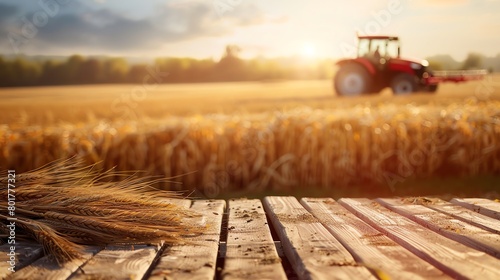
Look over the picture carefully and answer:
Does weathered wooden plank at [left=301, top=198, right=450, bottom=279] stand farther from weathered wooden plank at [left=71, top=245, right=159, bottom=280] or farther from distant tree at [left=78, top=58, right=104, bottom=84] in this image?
distant tree at [left=78, top=58, right=104, bottom=84]

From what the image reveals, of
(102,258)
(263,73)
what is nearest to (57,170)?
(102,258)

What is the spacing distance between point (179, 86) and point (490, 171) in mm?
11547

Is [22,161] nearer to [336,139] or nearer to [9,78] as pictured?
[336,139]

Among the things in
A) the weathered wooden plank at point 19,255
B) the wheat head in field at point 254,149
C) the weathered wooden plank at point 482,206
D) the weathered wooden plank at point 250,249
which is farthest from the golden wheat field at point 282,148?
the weathered wooden plank at point 19,255

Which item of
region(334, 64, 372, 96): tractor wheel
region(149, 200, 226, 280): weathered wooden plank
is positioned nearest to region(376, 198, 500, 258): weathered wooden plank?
region(149, 200, 226, 280): weathered wooden plank

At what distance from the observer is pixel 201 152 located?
6.30 m

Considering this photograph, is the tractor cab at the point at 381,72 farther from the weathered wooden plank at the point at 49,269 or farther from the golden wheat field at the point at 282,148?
the weathered wooden plank at the point at 49,269

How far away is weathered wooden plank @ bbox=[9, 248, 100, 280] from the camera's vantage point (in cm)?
175

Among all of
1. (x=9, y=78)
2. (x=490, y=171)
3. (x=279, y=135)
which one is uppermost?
(x=9, y=78)

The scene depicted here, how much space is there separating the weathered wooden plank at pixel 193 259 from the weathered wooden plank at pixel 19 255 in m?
0.44

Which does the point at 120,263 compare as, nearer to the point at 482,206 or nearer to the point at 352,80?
the point at 482,206

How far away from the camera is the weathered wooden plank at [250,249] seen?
69.0 inches

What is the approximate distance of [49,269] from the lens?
183 centimetres

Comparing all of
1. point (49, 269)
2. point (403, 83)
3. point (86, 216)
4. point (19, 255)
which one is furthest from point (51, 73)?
point (49, 269)
